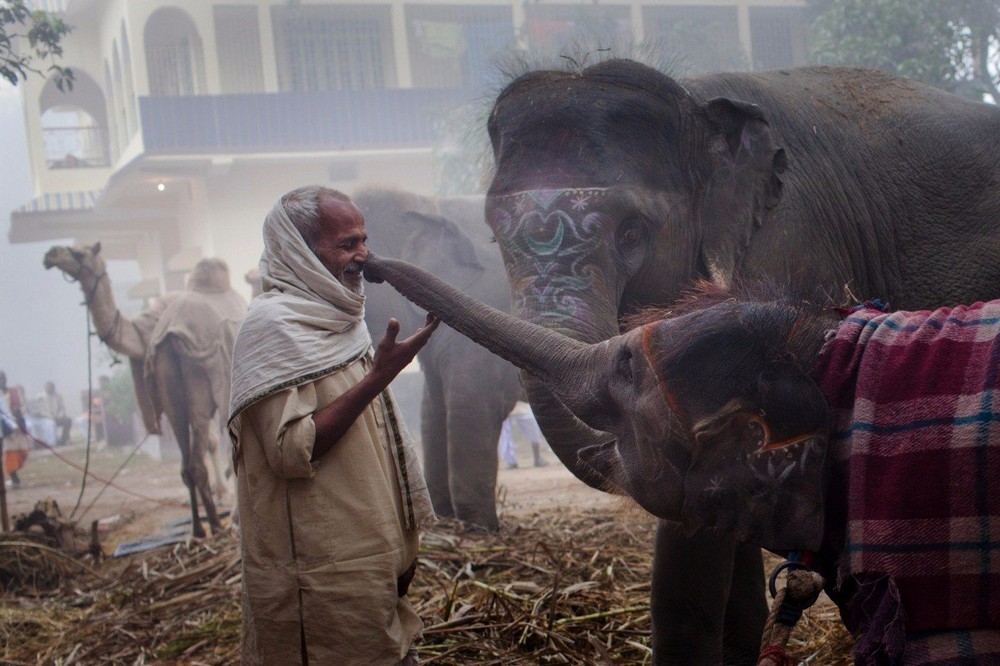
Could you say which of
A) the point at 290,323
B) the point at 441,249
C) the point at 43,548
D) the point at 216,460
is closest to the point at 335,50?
the point at 216,460

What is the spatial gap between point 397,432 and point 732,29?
47.4ft

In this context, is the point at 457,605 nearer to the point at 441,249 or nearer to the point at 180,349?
the point at 441,249

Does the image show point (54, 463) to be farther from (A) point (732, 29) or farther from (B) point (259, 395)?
(B) point (259, 395)

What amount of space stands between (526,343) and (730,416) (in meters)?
0.53

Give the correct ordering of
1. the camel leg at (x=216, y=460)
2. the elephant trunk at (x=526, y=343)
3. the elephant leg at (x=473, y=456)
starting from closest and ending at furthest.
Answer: the elephant trunk at (x=526, y=343) < the elephant leg at (x=473, y=456) < the camel leg at (x=216, y=460)

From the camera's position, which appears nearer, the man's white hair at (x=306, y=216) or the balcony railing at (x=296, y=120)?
the man's white hair at (x=306, y=216)

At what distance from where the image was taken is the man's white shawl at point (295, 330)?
8.92 feet

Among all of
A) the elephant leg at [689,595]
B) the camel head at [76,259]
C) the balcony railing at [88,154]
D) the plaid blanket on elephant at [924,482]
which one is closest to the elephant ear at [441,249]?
the camel head at [76,259]

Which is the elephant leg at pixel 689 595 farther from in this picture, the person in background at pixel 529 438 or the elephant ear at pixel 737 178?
the person in background at pixel 529 438

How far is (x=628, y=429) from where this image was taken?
7.08ft

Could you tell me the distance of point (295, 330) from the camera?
→ 108 inches

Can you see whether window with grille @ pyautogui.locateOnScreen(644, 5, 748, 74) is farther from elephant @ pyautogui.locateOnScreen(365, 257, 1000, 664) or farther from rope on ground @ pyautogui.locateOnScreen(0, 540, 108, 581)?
elephant @ pyautogui.locateOnScreen(365, 257, 1000, 664)

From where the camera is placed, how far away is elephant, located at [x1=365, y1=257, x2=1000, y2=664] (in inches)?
71.1

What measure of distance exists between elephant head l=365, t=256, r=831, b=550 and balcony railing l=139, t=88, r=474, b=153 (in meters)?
16.4
